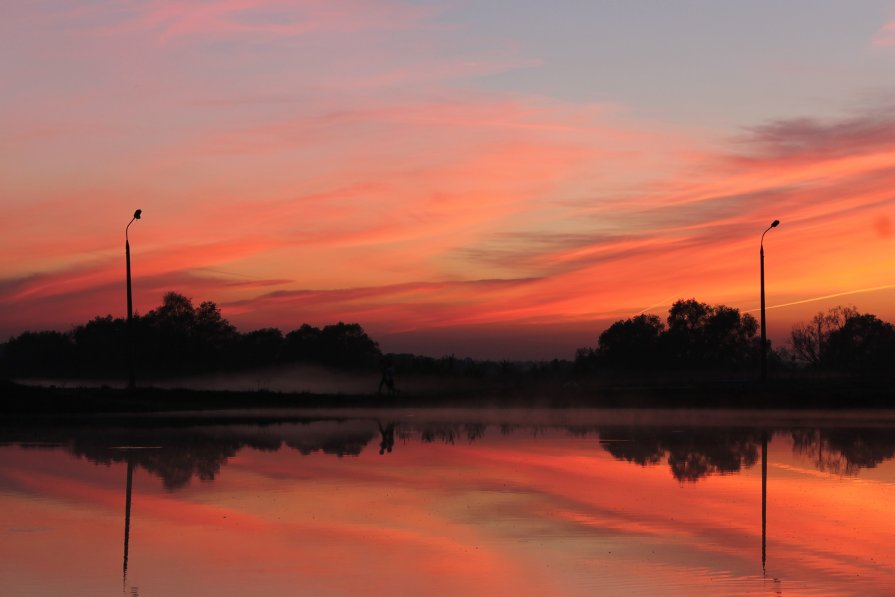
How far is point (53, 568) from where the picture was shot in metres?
11.8

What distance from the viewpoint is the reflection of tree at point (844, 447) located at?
79.1 ft

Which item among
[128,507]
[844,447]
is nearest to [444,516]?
[128,507]

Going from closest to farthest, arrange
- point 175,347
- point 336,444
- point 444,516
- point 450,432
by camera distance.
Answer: point 444,516, point 336,444, point 450,432, point 175,347

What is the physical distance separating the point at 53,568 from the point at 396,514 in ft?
17.9

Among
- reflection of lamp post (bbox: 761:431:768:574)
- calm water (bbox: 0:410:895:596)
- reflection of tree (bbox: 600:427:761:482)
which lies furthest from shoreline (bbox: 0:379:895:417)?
reflection of lamp post (bbox: 761:431:768:574)

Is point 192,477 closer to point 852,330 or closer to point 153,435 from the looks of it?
point 153,435

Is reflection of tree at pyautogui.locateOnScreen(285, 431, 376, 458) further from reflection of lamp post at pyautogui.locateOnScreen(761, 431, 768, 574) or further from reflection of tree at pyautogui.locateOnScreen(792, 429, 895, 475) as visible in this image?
reflection of tree at pyautogui.locateOnScreen(792, 429, 895, 475)

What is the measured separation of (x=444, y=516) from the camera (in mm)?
16125

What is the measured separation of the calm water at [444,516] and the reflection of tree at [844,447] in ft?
0.45

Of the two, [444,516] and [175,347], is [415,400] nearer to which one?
[444,516]

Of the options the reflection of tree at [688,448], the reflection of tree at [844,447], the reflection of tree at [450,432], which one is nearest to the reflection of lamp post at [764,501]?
the reflection of tree at [688,448]

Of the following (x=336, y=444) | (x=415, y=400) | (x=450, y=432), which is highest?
(x=415, y=400)

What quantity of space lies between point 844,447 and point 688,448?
148 inches

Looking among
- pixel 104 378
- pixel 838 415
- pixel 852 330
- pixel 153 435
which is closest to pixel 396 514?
pixel 153 435
